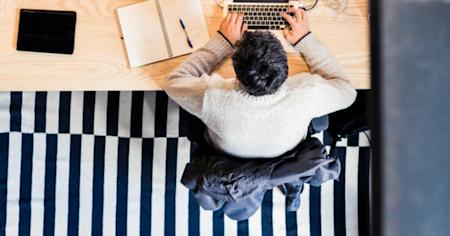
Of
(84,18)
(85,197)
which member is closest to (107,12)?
(84,18)

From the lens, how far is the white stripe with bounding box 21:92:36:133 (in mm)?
1771

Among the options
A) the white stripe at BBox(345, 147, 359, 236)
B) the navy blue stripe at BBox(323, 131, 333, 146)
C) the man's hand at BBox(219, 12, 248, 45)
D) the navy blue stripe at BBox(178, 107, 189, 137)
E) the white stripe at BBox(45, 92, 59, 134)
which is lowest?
the white stripe at BBox(345, 147, 359, 236)

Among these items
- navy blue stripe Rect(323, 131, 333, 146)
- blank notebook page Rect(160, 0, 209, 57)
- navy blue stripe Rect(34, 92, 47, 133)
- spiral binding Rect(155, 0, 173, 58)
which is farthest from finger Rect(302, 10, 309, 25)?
navy blue stripe Rect(34, 92, 47, 133)

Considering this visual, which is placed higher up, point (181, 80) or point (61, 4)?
point (61, 4)

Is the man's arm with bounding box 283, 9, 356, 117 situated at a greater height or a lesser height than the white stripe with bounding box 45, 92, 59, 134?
greater

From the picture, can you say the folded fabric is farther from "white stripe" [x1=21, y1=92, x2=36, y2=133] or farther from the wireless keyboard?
"white stripe" [x1=21, y1=92, x2=36, y2=133]

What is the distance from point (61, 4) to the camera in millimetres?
1298

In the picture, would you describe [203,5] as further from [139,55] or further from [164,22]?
[139,55]

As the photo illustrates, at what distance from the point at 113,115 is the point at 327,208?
0.83 meters

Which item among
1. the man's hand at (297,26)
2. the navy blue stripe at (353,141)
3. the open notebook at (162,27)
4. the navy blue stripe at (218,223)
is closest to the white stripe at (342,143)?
the navy blue stripe at (353,141)

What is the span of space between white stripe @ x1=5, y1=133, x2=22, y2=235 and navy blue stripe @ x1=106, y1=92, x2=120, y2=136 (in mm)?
321

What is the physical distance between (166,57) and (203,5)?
17cm

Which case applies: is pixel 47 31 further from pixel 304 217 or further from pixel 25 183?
pixel 304 217

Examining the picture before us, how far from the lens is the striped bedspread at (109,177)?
177 cm
